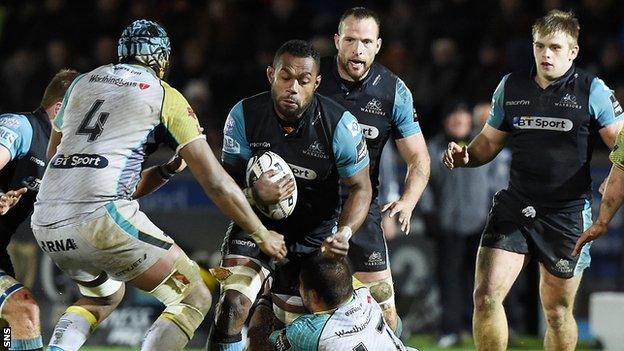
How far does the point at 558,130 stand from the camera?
8.42 meters

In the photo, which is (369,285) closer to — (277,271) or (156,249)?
(277,271)

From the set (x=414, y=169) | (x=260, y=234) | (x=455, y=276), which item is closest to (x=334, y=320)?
(x=260, y=234)

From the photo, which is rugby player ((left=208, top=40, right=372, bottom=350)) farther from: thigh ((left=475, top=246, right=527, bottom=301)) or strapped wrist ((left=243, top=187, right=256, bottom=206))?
thigh ((left=475, top=246, right=527, bottom=301))

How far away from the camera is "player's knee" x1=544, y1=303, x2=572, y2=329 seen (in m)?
8.53

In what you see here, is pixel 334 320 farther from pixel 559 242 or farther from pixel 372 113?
pixel 559 242

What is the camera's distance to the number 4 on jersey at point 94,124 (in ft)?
22.7

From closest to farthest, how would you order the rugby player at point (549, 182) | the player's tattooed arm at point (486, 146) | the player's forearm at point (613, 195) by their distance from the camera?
the player's forearm at point (613, 195) → the rugby player at point (549, 182) → the player's tattooed arm at point (486, 146)

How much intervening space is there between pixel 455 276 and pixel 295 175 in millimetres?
4877

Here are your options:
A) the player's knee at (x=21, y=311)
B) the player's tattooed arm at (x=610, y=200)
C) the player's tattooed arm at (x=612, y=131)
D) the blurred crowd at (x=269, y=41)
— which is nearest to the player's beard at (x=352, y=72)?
the player's tattooed arm at (x=612, y=131)

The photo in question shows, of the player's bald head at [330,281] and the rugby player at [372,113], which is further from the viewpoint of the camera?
the rugby player at [372,113]

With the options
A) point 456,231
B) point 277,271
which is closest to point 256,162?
point 277,271

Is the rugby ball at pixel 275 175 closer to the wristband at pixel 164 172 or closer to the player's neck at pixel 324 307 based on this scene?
the wristband at pixel 164 172

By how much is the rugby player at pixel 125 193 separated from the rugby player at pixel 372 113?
136cm

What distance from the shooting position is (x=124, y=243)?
6852mm
